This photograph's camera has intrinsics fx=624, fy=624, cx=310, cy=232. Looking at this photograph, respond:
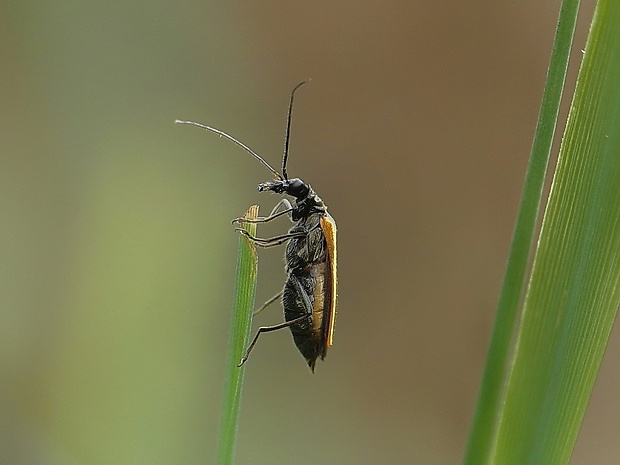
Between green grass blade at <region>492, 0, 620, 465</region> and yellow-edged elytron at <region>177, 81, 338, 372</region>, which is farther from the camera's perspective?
yellow-edged elytron at <region>177, 81, 338, 372</region>

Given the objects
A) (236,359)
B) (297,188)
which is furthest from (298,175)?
(236,359)

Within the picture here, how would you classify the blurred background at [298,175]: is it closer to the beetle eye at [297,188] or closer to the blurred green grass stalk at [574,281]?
the beetle eye at [297,188]

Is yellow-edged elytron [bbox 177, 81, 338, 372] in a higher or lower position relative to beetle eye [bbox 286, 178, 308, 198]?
lower

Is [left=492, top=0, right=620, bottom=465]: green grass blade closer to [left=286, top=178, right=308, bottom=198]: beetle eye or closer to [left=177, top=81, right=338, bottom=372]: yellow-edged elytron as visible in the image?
[left=177, top=81, right=338, bottom=372]: yellow-edged elytron

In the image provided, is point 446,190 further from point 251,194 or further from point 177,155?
point 177,155

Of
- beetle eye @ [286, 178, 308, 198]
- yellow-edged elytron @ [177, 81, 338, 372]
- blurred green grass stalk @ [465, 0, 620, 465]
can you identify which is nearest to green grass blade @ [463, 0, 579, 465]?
blurred green grass stalk @ [465, 0, 620, 465]
